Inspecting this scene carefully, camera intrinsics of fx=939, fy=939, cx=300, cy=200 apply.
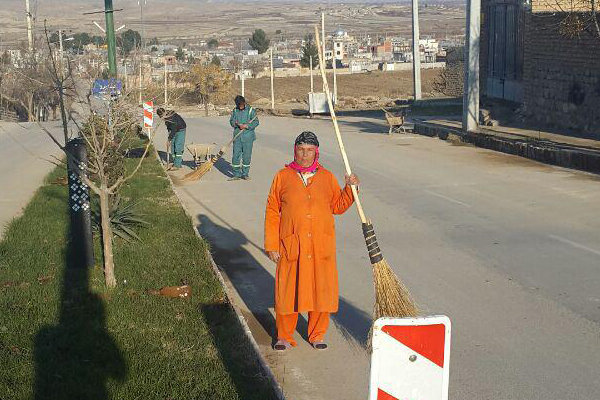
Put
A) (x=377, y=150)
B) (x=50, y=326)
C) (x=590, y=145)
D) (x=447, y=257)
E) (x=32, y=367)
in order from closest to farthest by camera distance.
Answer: (x=32, y=367) < (x=50, y=326) < (x=447, y=257) < (x=590, y=145) < (x=377, y=150)

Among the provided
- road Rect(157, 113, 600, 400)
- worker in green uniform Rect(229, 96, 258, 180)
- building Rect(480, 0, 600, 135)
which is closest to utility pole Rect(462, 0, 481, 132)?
building Rect(480, 0, 600, 135)

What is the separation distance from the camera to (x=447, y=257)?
1078 cm

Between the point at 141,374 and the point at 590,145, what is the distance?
16.3m

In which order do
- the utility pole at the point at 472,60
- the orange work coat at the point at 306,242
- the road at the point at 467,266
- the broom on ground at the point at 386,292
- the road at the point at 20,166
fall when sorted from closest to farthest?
1. the broom on ground at the point at 386,292
2. the road at the point at 467,266
3. the orange work coat at the point at 306,242
4. the road at the point at 20,166
5. the utility pole at the point at 472,60

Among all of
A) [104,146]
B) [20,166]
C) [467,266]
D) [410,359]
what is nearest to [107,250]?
[104,146]

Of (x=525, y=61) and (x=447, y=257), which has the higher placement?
(x=525, y=61)

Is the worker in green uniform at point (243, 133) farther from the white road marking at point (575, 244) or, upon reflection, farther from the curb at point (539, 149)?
→ the white road marking at point (575, 244)

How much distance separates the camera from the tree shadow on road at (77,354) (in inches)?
234

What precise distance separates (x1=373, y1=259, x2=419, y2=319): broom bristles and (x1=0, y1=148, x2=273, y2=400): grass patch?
925mm

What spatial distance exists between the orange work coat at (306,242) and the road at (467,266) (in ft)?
1.51

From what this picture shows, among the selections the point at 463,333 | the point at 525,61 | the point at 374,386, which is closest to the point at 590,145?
the point at 525,61

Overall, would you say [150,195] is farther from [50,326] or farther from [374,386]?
[374,386]

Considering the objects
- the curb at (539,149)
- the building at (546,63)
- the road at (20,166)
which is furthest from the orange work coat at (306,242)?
the building at (546,63)

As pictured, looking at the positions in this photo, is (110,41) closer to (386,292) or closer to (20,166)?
(20,166)
